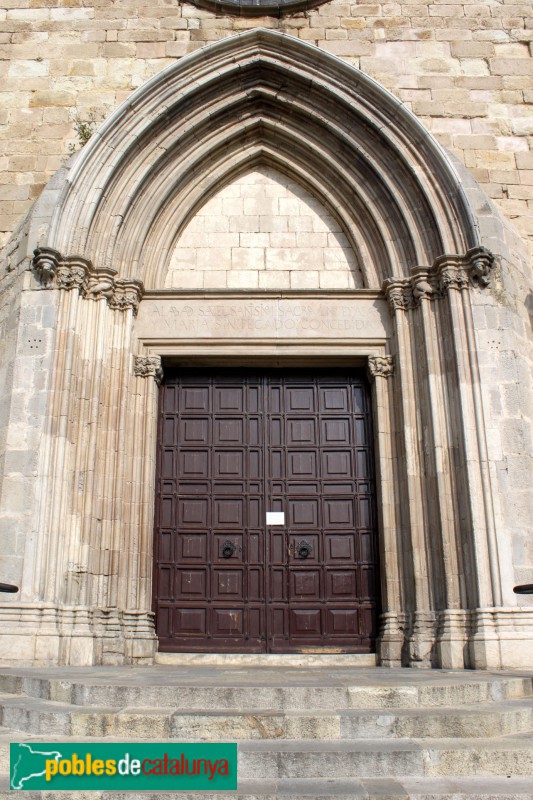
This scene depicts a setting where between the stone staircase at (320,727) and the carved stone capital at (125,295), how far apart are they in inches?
175

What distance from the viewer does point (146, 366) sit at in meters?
8.35

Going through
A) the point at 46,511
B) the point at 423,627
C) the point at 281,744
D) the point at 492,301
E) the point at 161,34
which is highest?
the point at 161,34

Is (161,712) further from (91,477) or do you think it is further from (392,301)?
(392,301)

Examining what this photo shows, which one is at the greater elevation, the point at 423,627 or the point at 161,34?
the point at 161,34

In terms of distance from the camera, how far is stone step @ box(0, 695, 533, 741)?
384cm

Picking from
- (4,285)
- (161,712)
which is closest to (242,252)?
(4,285)

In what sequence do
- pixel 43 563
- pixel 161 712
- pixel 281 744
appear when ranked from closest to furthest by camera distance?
pixel 281 744 → pixel 161 712 → pixel 43 563

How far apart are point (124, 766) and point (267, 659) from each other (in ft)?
14.7

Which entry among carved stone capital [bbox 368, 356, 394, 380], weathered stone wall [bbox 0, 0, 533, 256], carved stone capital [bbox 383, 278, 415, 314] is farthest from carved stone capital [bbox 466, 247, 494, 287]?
carved stone capital [bbox 368, 356, 394, 380]

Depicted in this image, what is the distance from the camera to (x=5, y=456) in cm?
725

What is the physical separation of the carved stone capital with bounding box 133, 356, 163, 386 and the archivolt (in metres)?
0.98

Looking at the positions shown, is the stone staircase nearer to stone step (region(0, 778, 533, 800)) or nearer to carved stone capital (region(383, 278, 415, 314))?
stone step (region(0, 778, 533, 800))

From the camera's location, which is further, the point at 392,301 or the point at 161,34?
the point at 161,34

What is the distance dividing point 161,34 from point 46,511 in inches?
238
